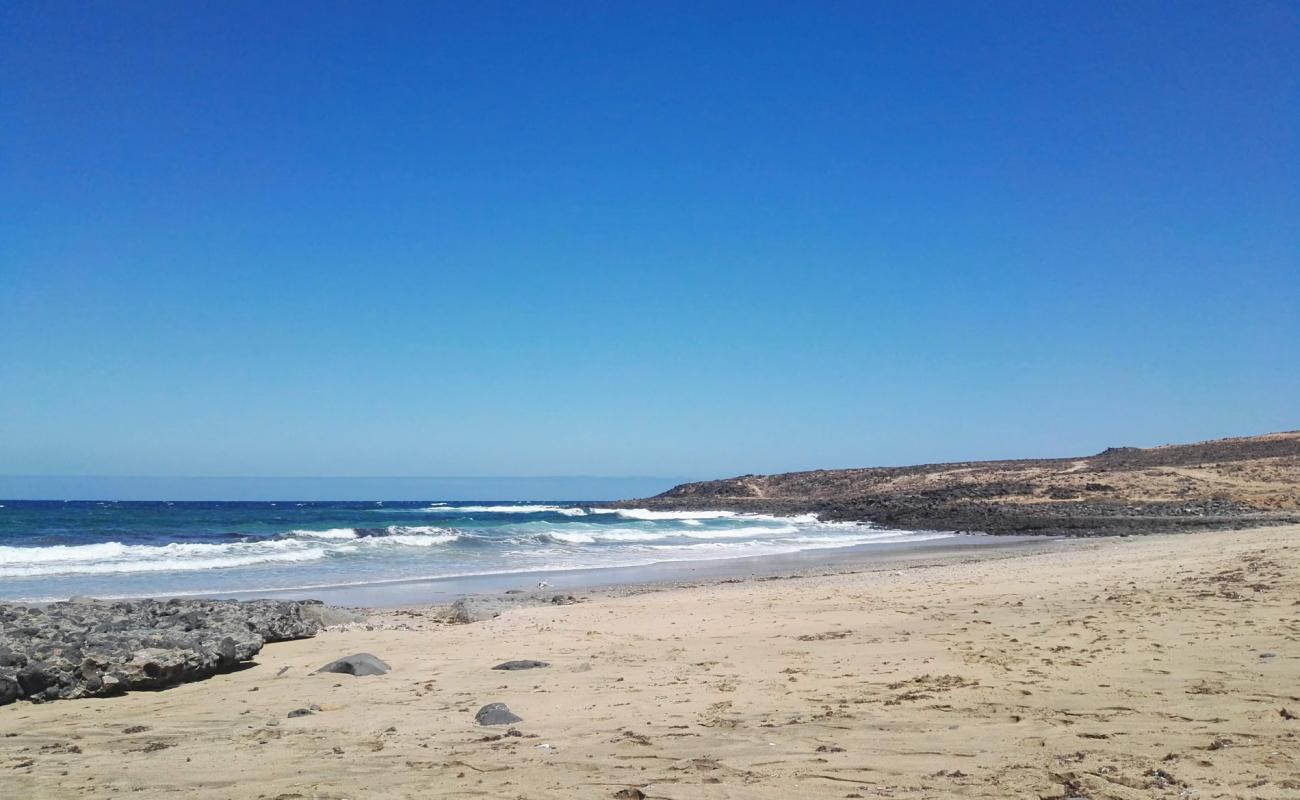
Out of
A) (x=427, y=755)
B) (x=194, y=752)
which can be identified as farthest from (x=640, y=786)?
(x=194, y=752)

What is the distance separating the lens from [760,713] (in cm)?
585

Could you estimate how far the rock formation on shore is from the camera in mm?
31328

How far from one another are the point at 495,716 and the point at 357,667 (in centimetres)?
259

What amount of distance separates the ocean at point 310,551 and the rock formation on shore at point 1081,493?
4407 mm

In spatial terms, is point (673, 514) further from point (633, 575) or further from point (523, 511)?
point (633, 575)

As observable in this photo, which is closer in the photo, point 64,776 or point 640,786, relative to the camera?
point 640,786

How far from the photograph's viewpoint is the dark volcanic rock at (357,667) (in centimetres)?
791

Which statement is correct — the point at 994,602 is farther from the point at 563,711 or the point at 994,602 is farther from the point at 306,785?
the point at 306,785

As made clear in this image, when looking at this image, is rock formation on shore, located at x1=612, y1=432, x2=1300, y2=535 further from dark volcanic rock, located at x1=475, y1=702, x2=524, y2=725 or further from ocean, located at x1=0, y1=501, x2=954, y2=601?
dark volcanic rock, located at x1=475, y1=702, x2=524, y2=725

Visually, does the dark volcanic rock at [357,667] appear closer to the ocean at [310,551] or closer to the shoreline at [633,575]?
the shoreline at [633,575]

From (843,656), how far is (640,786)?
152 inches

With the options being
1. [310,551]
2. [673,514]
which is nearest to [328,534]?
[310,551]

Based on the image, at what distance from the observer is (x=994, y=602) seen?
1062cm

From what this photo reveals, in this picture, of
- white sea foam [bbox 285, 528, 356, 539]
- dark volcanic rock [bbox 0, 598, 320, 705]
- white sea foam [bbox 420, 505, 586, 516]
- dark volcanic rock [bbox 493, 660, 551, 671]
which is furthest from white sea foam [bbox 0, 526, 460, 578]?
white sea foam [bbox 420, 505, 586, 516]
